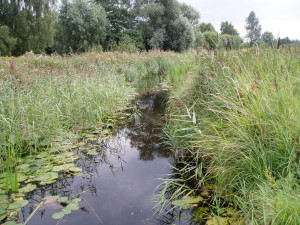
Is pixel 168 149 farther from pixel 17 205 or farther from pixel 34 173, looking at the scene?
pixel 17 205

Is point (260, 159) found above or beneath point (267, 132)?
beneath

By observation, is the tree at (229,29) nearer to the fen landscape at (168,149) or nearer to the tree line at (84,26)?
the tree line at (84,26)

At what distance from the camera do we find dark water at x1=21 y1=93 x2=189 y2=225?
2.20 m

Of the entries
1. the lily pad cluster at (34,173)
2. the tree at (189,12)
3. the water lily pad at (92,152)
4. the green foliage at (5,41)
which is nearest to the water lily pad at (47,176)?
the lily pad cluster at (34,173)

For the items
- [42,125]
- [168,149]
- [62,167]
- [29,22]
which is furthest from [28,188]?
[29,22]

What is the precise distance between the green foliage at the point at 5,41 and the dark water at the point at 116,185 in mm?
21670

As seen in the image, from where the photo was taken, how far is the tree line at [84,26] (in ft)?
74.5

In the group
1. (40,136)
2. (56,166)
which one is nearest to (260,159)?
(56,166)

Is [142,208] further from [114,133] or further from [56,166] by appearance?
[114,133]

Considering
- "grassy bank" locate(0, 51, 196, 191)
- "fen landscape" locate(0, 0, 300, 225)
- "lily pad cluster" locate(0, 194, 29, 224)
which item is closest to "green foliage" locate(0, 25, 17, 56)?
"grassy bank" locate(0, 51, 196, 191)

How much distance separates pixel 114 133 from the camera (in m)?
4.43

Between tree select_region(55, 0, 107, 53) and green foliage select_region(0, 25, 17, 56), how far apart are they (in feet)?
14.3

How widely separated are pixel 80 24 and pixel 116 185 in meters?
22.4

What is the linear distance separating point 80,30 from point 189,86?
814 inches
